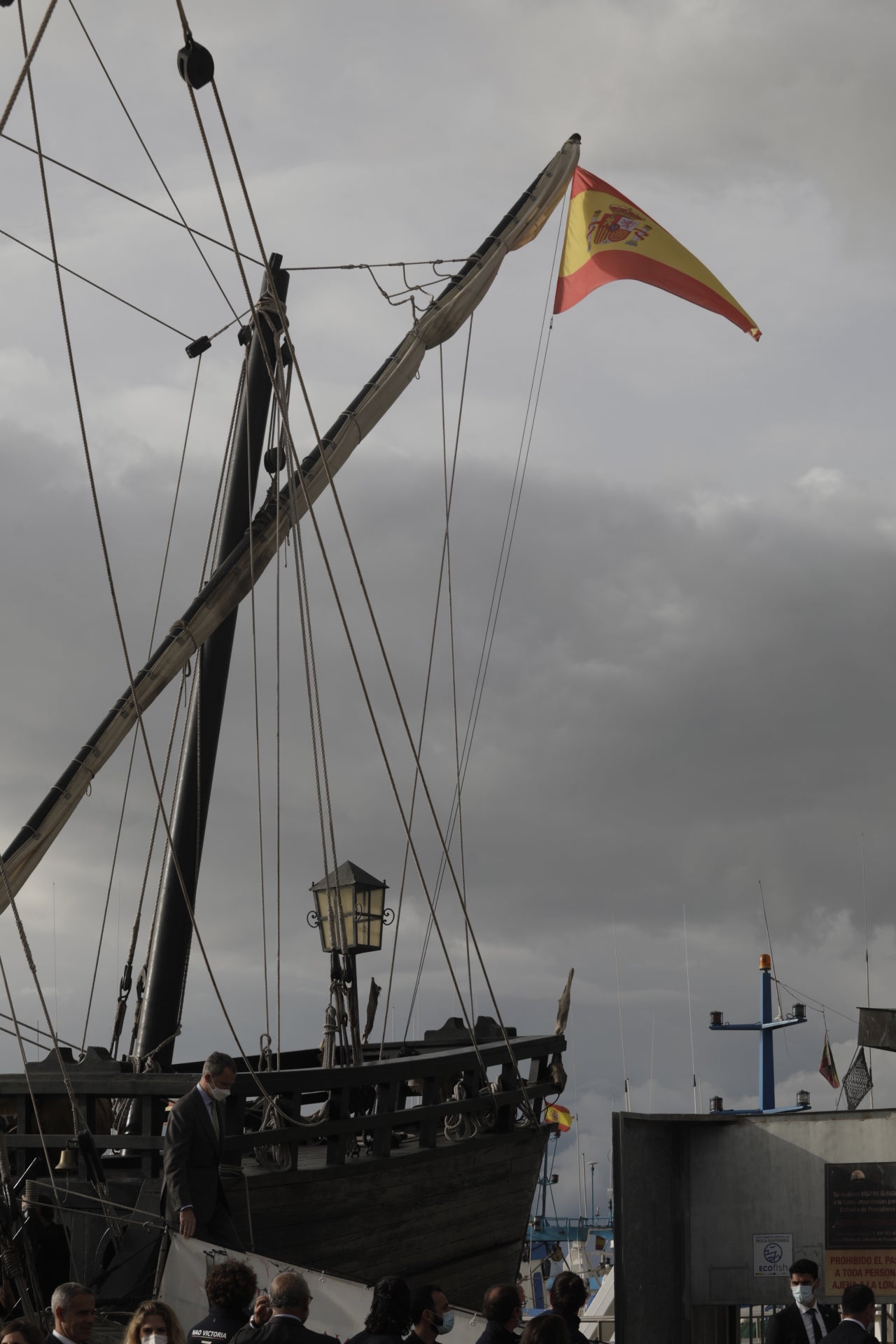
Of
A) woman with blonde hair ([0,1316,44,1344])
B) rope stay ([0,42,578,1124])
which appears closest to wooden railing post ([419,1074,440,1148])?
rope stay ([0,42,578,1124])

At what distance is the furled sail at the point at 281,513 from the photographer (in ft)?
38.5

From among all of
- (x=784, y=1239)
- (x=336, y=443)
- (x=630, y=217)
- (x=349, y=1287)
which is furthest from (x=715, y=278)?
(x=349, y=1287)

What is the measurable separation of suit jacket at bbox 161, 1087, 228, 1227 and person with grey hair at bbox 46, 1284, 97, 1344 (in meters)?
2.87

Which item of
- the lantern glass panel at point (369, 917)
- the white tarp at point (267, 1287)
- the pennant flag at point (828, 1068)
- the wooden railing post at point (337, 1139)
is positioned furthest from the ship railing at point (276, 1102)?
the pennant flag at point (828, 1068)

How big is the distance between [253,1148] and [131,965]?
16.4 feet

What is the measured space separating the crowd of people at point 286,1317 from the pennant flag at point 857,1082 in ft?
28.6

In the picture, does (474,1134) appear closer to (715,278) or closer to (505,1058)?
(505,1058)

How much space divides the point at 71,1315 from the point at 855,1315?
3851mm

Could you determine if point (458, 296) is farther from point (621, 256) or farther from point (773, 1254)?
point (773, 1254)

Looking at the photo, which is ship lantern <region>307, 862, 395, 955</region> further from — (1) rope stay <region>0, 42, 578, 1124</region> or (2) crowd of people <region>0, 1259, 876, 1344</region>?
(2) crowd of people <region>0, 1259, 876, 1344</region>

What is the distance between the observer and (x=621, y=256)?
1814 centimetres

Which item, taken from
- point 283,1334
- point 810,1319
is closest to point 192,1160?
point 283,1334

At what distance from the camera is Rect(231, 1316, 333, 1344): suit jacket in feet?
19.5

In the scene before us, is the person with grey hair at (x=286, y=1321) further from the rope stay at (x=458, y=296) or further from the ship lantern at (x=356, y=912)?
the ship lantern at (x=356, y=912)
